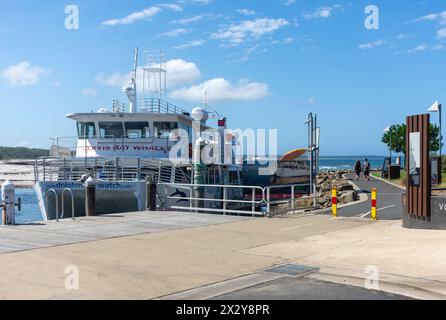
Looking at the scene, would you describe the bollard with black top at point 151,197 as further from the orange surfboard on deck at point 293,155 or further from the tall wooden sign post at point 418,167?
the orange surfboard on deck at point 293,155

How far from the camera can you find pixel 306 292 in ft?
21.5

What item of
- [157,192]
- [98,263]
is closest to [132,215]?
[157,192]

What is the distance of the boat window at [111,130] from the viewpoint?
23.5 meters

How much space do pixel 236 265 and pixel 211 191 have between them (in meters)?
14.7

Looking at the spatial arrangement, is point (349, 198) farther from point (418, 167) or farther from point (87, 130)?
point (87, 130)

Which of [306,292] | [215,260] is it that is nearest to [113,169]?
[215,260]

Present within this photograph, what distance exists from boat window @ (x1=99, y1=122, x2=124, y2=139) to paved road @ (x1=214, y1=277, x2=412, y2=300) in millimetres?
17473

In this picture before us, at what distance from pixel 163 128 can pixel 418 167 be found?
45.6 feet

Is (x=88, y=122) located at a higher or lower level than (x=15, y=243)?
higher

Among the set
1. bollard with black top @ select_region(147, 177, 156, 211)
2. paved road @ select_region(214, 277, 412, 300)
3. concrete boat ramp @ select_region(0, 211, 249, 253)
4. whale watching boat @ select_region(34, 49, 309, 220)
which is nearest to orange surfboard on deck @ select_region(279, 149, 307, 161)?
whale watching boat @ select_region(34, 49, 309, 220)

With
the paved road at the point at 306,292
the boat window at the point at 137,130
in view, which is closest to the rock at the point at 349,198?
the boat window at the point at 137,130

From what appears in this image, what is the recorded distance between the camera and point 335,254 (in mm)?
9250

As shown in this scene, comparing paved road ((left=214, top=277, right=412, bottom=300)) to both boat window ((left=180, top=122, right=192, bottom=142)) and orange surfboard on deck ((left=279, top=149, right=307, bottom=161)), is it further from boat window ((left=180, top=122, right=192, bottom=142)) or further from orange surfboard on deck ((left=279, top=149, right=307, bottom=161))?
orange surfboard on deck ((left=279, top=149, right=307, bottom=161))
